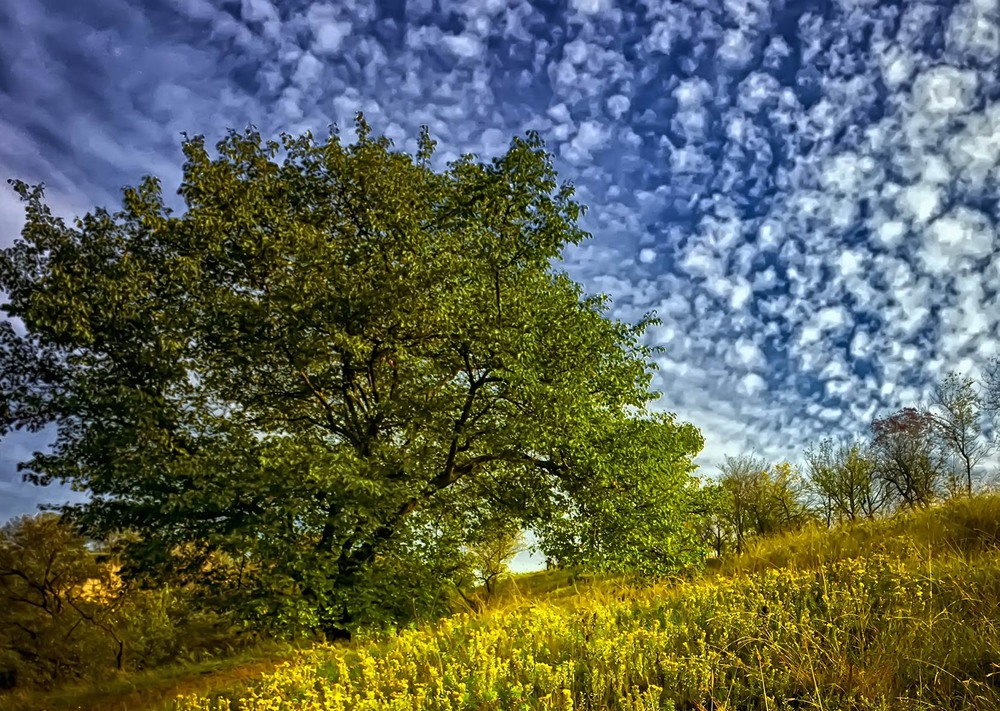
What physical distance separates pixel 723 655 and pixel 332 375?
597 inches

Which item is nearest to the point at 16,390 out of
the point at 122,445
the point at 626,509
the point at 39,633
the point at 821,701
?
the point at 122,445

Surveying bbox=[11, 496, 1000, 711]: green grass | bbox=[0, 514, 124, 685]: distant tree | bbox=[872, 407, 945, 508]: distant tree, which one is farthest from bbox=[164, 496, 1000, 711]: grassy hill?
bbox=[872, 407, 945, 508]: distant tree

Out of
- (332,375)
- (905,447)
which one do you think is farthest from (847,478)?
(332,375)

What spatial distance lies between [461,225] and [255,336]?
21.6 ft

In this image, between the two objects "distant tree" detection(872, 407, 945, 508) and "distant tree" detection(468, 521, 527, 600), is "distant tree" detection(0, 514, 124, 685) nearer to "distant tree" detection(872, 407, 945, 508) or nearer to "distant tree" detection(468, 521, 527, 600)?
"distant tree" detection(468, 521, 527, 600)

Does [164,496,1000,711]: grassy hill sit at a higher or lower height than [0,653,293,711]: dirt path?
higher

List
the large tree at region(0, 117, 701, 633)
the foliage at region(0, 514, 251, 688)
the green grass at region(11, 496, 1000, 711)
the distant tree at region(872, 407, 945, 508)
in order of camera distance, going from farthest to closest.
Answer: the distant tree at region(872, 407, 945, 508), the foliage at region(0, 514, 251, 688), the large tree at region(0, 117, 701, 633), the green grass at region(11, 496, 1000, 711)

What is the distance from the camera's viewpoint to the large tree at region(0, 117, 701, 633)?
51.6 ft

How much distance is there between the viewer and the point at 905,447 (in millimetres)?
37375

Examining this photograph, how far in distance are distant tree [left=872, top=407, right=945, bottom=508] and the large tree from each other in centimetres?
2418

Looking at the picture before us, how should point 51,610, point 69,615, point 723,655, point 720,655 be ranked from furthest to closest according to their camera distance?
point 69,615
point 51,610
point 723,655
point 720,655

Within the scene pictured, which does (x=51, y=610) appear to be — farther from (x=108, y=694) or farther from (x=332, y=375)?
(x=332, y=375)

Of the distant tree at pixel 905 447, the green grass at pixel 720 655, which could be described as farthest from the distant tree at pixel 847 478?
the green grass at pixel 720 655

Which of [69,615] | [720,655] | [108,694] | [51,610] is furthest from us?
[69,615]
